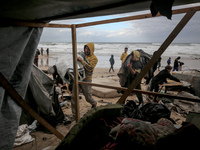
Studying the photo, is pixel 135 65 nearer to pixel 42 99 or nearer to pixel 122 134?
pixel 42 99

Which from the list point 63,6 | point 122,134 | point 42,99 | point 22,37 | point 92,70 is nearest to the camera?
point 122,134

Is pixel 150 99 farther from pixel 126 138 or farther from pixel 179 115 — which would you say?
pixel 126 138

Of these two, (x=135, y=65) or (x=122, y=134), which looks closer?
(x=122, y=134)

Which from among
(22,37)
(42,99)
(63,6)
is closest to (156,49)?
(42,99)

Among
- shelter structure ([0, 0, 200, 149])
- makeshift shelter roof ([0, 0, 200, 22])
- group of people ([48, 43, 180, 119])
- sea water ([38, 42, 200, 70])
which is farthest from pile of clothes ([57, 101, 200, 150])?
sea water ([38, 42, 200, 70])

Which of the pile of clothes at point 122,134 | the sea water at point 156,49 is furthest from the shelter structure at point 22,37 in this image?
the sea water at point 156,49

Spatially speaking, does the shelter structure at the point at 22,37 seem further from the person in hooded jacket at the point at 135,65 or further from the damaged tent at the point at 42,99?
the person in hooded jacket at the point at 135,65

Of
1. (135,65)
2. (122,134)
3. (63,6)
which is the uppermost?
(63,6)

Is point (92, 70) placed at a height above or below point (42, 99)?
above

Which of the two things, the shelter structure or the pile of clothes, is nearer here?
the pile of clothes

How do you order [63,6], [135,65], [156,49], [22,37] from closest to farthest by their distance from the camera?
1. [63,6]
2. [22,37]
3. [135,65]
4. [156,49]

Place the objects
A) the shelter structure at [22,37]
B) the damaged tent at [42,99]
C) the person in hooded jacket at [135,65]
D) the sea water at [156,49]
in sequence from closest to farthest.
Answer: the shelter structure at [22,37], the damaged tent at [42,99], the person in hooded jacket at [135,65], the sea water at [156,49]

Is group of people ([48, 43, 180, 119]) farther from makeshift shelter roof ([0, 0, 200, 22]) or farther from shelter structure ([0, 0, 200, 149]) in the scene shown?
makeshift shelter roof ([0, 0, 200, 22])

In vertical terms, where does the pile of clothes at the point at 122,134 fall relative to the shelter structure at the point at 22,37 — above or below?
below
